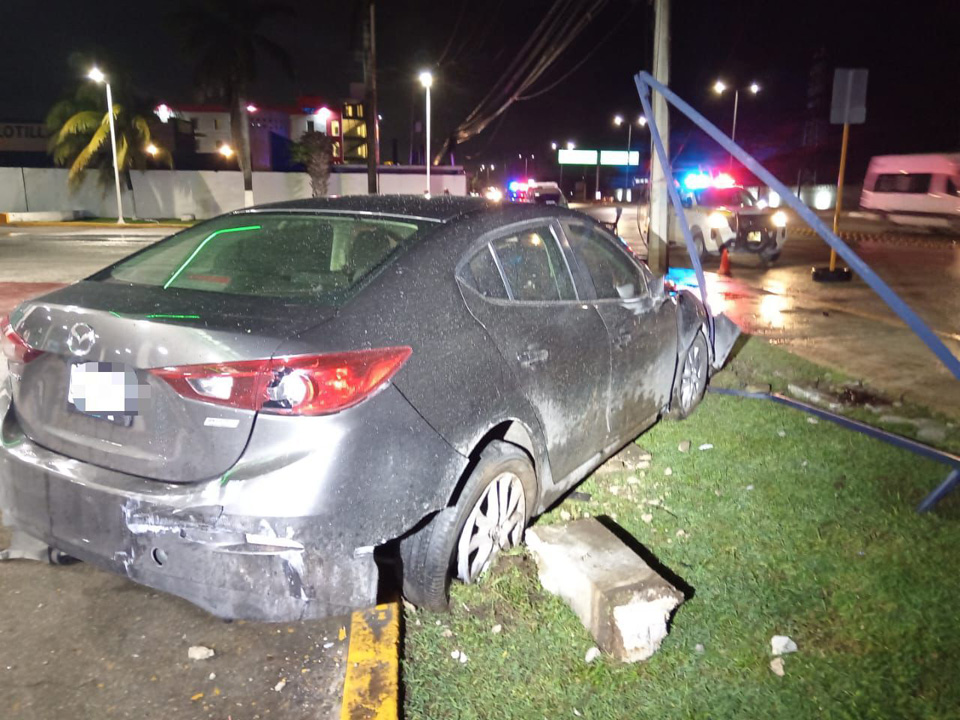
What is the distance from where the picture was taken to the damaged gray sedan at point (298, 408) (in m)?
2.47

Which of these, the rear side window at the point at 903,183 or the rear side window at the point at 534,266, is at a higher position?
the rear side window at the point at 903,183

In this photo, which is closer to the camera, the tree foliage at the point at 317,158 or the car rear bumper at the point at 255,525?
the car rear bumper at the point at 255,525

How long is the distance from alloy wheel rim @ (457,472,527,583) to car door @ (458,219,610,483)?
0.29 meters

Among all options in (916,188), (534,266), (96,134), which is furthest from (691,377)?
(96,134)

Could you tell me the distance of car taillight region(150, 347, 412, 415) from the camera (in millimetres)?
2449

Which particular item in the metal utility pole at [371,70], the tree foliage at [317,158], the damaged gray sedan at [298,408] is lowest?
the damaged gray sedan at [298,408]

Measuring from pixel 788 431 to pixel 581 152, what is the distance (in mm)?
87175

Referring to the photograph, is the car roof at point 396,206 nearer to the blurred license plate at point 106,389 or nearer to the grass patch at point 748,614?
the blurred license plate at point 106,389

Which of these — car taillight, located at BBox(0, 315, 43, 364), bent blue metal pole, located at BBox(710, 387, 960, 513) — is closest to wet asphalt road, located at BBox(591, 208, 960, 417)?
bent blue metal pole, located at BBox(710, 387, 960, 513)

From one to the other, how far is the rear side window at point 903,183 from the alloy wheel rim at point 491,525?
2535cm

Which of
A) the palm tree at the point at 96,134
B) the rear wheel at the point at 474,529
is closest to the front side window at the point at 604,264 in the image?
the rear wheel at the point at 474,529

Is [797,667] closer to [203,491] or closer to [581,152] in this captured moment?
[203,491]

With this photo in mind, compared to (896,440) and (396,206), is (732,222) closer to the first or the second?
(896,440)

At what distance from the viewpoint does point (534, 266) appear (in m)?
3.62
